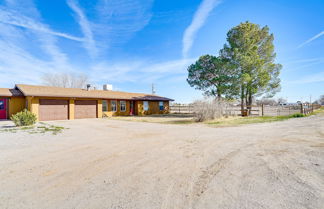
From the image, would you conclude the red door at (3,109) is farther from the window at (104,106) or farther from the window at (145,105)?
the window at (145,105)

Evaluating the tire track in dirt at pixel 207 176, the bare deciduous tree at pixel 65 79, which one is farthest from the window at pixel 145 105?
the bare deciduous tree at pixel 65 79

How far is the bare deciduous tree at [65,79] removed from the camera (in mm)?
31500

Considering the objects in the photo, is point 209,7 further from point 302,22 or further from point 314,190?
point 314,190

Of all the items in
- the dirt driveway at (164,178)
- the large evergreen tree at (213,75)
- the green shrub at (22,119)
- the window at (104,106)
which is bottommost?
the dirt driveway at (164,178)

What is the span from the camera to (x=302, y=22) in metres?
11.8

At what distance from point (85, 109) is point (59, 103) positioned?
2.47 meters

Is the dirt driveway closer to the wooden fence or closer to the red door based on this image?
the wooden fence

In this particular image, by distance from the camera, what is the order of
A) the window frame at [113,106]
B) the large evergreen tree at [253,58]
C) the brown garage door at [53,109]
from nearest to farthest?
1. the brown garage door at [53,109]
2. the large evergreen tree at [253,58]
3. the window frame at [113,106]

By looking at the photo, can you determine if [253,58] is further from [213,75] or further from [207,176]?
[207,176]

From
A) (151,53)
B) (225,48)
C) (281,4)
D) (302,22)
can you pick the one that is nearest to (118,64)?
(151,53)

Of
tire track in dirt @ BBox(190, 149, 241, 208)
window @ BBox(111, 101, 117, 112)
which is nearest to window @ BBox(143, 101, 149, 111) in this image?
window @ BBox(111, 101, 117, 112)

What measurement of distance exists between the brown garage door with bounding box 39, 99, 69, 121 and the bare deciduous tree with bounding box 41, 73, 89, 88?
21212mm

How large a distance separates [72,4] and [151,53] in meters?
10.1

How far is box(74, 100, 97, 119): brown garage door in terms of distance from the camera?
15.7 m
